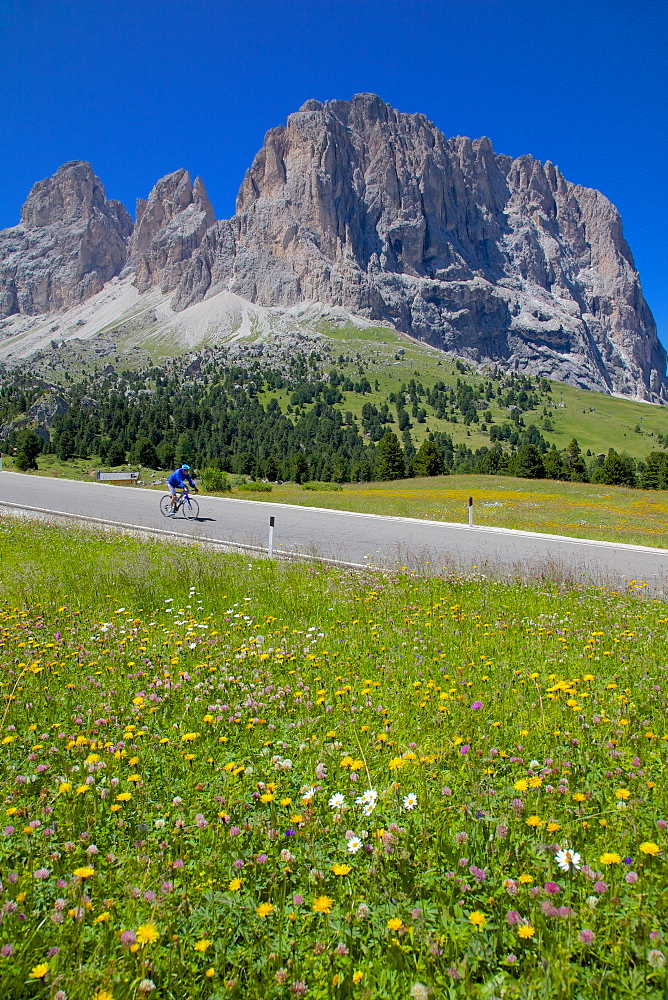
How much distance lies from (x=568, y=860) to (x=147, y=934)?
7.11 ft

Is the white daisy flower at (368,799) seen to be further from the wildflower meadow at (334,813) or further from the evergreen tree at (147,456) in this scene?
the evergreen tree at (147,456)

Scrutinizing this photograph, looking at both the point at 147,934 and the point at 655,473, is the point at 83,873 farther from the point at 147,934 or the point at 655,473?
the point at 655,473

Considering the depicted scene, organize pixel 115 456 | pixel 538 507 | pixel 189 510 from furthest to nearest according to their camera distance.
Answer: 1. pixel 115 456
2. pixel 538 507
3. pixel 189 510

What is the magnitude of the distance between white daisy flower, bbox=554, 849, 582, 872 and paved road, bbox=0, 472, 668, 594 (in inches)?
348

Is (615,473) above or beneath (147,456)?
beneath

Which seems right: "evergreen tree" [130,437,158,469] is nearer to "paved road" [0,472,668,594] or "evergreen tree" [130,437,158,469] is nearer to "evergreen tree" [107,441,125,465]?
"evergreen tree" [107,441,125,465]

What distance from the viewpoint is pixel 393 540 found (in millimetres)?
17688

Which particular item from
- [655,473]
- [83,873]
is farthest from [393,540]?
[655,473]

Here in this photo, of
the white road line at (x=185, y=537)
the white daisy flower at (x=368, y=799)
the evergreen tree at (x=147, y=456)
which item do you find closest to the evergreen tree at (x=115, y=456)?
the evergreen tree at (x=147, y=456)

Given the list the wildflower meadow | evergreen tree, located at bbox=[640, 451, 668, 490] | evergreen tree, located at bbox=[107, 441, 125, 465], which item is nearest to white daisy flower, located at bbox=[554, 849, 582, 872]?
the wildflower meadow

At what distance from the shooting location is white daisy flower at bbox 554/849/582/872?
2906 mm

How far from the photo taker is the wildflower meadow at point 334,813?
2.54m

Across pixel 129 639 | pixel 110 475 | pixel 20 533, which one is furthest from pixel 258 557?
pixel 110 475

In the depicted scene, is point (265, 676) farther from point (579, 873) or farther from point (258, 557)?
point (258, 557)
